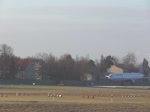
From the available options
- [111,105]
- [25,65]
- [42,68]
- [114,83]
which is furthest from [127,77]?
[111,105]

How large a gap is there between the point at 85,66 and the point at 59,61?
559 inches

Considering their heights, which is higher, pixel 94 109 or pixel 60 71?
pixel 60 71

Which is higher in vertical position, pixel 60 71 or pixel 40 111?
pixel 60 71

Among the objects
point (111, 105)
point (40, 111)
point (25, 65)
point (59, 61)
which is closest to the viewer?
point (40, 111)

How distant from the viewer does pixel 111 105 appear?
36406mm

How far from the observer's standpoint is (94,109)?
3506cm

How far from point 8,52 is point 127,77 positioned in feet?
155

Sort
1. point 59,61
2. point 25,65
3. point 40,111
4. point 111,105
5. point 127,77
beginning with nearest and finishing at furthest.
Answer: point 40,111 < point 111,105 < point 127,77 < point 59,61 < point 25,65

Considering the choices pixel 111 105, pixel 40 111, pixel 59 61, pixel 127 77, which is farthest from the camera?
pixel 59 61

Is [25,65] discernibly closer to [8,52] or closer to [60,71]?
[8,52]

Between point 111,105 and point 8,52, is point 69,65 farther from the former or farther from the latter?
point 111,105

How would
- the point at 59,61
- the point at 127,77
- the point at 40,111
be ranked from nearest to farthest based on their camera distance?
the point at 40,111, the point at 127,77, the point at 59,61

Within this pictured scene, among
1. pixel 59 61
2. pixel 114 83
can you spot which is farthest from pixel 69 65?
pixel 114 83

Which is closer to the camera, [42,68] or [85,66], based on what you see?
[42,68]
